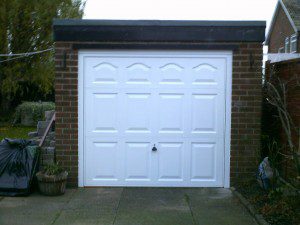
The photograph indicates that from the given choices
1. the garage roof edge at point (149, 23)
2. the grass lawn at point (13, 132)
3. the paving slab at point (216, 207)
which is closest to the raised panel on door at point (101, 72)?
the garage roof edge at point (149, 23)

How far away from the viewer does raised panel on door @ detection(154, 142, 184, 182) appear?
7.35 m

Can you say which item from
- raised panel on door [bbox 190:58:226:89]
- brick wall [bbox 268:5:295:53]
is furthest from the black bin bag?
brick wall [bbox 268:5:295:53]

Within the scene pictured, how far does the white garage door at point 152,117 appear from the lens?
7.24 m

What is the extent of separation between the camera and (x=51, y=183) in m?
6.80

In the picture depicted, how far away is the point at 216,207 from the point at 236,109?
5.73 feet

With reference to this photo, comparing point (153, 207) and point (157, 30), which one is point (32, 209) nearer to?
point (153, 207)

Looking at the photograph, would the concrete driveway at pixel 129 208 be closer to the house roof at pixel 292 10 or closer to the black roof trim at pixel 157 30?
the black roof trim at pixel 157 30

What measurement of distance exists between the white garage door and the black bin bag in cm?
80

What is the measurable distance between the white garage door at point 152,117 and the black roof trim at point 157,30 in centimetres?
25

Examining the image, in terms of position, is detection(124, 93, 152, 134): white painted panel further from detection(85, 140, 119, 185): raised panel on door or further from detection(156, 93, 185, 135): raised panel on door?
detection(85, 140, 119, 185): raised panel on door

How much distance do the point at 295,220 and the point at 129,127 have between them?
3.02 m

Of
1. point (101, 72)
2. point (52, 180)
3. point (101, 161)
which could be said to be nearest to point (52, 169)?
point (52, 180)

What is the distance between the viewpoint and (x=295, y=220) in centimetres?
540

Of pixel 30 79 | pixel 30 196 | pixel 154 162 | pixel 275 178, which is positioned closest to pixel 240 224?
pixel 275 178
